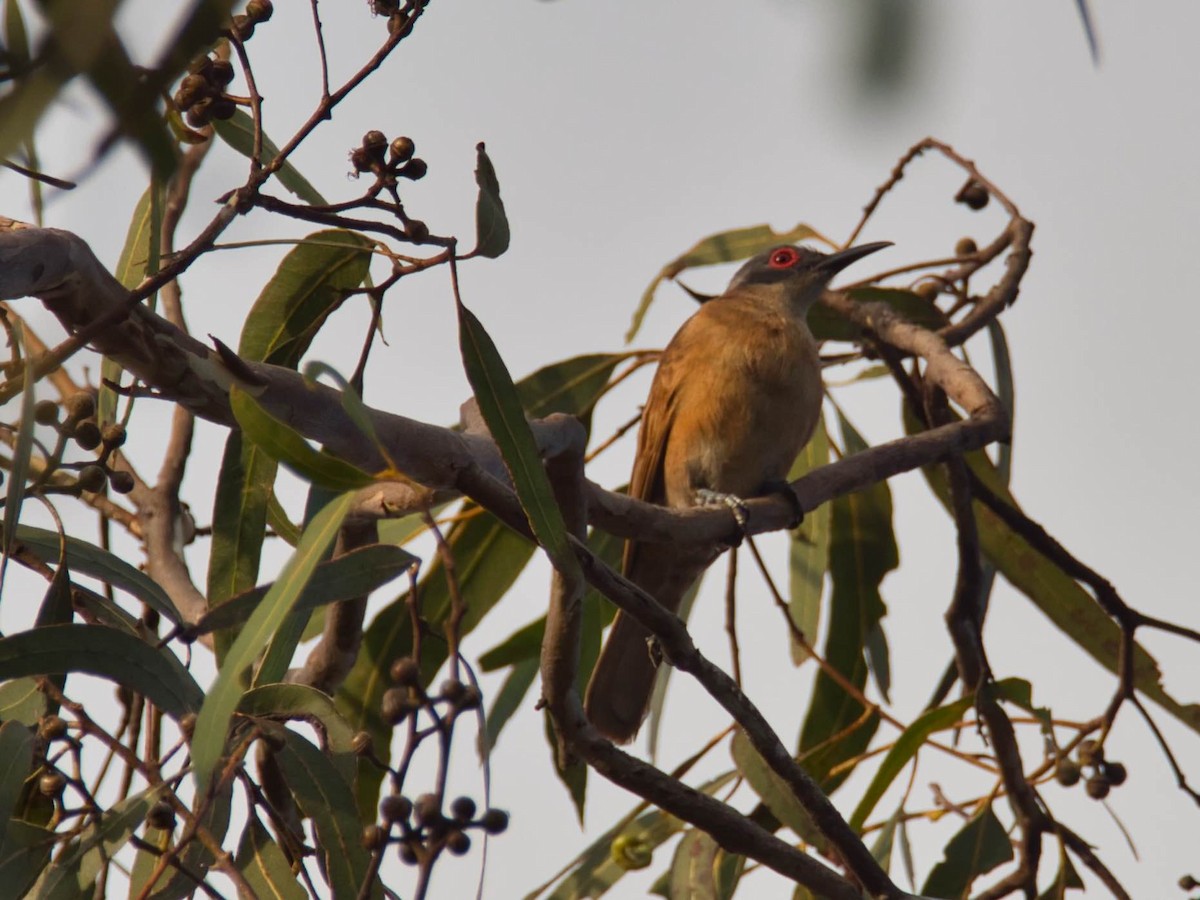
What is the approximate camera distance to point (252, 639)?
5.84ft

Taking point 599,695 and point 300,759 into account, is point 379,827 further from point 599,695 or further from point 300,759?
point 599,695

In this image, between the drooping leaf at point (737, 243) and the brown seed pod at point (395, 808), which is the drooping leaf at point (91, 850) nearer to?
the brown seed pod at point (395, 808)

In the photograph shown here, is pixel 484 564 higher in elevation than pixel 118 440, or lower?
higher

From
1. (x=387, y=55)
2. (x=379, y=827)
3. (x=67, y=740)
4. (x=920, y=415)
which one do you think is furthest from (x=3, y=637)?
(x=920, y=415)

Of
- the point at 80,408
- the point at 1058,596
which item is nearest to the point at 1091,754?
the point at 1058,596

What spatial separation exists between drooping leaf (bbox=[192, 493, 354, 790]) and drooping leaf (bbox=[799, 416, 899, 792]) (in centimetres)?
260

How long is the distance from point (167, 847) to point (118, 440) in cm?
77

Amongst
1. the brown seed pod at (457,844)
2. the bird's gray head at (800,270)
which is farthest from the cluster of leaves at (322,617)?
the bird's gray head at (800,270)

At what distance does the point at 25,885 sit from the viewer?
2541 mm

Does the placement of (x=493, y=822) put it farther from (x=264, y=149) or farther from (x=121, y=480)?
(x=264, y=149)

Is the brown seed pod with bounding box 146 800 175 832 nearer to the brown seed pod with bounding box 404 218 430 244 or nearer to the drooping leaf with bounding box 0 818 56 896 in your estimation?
the drooping leaf with bounding box 0 818 56 896

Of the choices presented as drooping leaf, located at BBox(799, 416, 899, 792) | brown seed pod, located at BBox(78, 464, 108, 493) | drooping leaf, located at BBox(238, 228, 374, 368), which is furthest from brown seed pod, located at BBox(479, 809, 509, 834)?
drooping leaf, located at BBox(799, 416, 899, 792)

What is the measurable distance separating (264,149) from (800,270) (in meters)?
3.47

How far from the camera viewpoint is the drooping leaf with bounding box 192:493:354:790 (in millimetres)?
1646
